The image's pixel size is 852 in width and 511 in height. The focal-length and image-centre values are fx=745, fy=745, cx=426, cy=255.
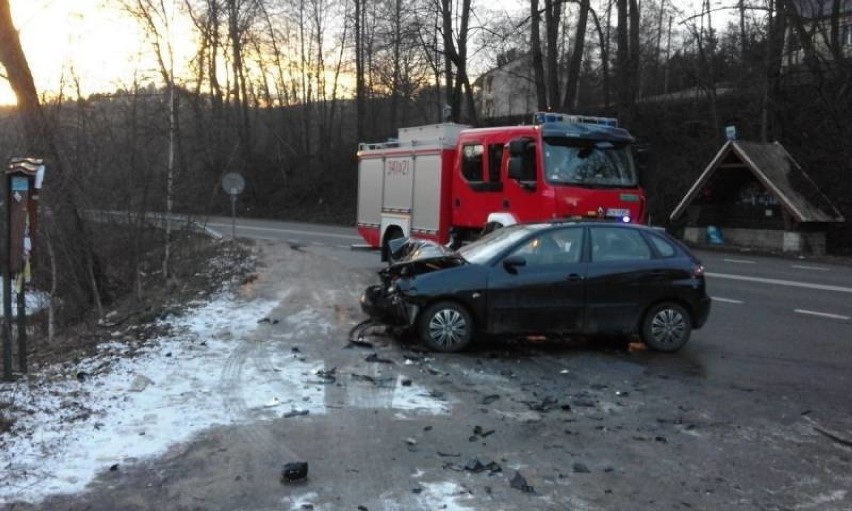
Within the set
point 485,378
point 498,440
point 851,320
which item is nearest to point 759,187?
point 851,320

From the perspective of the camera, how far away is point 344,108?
57.5m

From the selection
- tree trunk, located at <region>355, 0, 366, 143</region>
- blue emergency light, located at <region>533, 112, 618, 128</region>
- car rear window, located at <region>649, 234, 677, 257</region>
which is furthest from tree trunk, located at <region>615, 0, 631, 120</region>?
car rear window, located at <region>649, 234, 677, 257</region>

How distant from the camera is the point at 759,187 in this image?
2558cm

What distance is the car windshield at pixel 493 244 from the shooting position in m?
9.04

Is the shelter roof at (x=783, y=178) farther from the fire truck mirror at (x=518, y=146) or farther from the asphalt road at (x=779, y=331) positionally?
the fire truck mirror at (x=518, y=146)

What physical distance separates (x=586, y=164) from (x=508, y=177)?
1309mm

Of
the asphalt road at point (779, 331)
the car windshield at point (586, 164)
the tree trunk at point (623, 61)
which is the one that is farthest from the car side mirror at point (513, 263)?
the tree trunk at point (623, 61)

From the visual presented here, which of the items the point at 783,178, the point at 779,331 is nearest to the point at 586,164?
the point at 779,331

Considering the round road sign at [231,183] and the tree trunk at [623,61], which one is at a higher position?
the tree trunk at [623,61]

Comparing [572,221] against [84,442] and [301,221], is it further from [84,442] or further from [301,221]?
[301,221]

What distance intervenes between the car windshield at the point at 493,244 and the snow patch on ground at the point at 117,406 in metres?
2.53

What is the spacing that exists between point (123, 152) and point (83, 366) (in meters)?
8.84

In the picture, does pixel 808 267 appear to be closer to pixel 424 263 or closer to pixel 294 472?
pixel 424 263

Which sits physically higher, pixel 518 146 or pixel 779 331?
pixel 518 146
